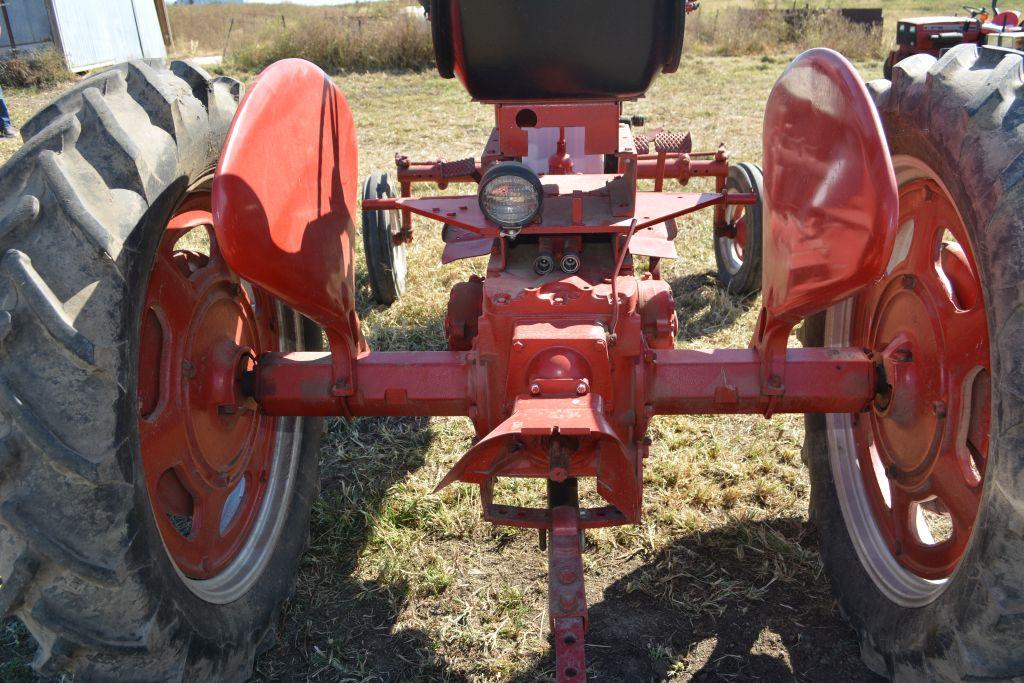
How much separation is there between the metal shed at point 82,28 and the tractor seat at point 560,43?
1515cm

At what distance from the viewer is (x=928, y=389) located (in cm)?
209

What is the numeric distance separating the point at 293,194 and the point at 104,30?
1805 centimetres

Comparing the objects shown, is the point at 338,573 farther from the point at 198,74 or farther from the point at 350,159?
the point at 198,74

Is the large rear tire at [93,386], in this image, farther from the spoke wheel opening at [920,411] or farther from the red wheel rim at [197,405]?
the spoke wheel opening at [920,411]

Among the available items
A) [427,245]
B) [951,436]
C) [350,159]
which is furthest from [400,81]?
[951,436]

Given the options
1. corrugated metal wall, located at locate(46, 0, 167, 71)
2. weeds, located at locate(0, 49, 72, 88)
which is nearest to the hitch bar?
corrugated metal wall, located at locate(46, 0, 167, 71)

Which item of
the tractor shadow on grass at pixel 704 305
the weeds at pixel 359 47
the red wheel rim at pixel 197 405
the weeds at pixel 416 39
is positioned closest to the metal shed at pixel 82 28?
the weeds at pixel 416 39

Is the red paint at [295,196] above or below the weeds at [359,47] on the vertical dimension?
above

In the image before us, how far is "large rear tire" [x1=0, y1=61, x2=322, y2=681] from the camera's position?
1.58m

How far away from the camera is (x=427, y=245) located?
5.49m

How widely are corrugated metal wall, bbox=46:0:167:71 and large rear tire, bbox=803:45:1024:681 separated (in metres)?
14.9

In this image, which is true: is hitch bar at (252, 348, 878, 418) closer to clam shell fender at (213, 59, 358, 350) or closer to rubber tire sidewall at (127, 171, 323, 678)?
clam shell fender at (213, 59, 358, 350)

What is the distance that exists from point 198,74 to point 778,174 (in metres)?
1.57

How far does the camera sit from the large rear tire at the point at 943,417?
1.62 meters
